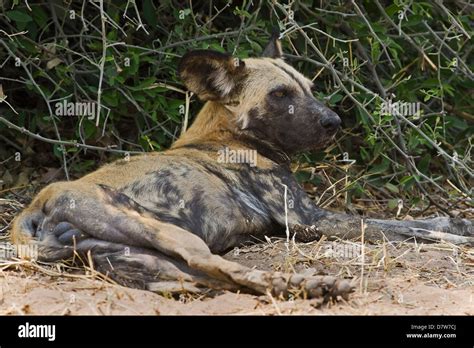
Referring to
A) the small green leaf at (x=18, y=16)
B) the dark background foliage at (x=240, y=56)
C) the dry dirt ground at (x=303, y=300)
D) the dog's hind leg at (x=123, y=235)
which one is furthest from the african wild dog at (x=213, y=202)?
the small green leaf at (x=18, y=16)

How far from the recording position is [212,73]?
6.39 m

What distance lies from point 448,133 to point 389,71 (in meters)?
0.74

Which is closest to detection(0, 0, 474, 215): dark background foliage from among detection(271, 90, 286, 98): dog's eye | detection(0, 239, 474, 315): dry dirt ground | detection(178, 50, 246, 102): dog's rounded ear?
detection(271, 90, 286, 98): dog's eye

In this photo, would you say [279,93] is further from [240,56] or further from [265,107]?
[240,56]

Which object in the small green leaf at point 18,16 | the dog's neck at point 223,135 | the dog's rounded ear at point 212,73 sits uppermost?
the small green leaf at point 18,16

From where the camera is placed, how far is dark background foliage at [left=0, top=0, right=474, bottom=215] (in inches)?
275

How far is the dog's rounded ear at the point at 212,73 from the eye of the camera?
20.7 ft

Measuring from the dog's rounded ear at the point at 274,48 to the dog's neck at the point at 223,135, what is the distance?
0.67 metres

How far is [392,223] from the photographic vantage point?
20.1 feet

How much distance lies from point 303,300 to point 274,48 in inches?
116

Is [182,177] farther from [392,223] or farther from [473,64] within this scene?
[473,64]

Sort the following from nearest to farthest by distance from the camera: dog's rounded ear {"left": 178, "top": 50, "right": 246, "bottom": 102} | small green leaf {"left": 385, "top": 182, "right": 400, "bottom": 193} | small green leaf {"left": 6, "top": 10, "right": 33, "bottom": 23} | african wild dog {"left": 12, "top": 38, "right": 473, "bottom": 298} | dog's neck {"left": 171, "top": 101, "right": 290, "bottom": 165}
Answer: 1. african wild dog {"left": 12, "top": 38, "right": 473, "bottom": 298}
2. dog's rounded ear {"left": 178, "top": 50, "right": 246, "bottom": 102}
3. dog's neck {"left": 171, "top": 101, "right": 290, "bottom": 165}
4. small green leaf {"left": 6, "top": 10, "right": 33, "bottom": 23}
5. small green leaf {"left": 385, "top": 182, "right": 400, "bottom": 193}

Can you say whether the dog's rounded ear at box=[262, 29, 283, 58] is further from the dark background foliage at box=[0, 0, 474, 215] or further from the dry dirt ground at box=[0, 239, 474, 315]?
the dry dirt ground at box=[0, 239, 474, 315]

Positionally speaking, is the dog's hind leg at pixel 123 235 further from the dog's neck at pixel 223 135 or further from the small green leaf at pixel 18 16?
the small green leaf at pixel 18 16
